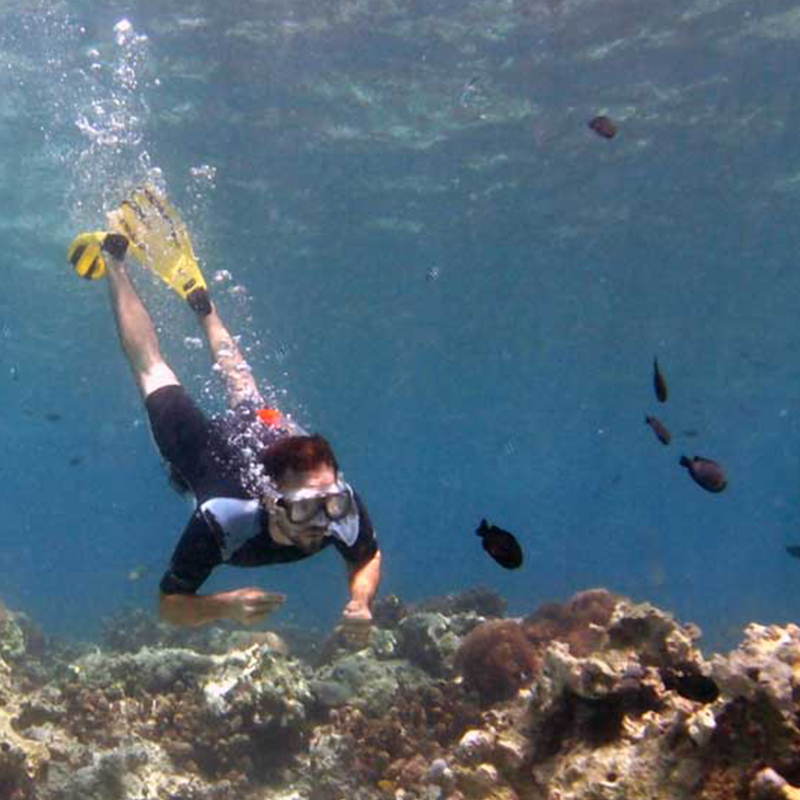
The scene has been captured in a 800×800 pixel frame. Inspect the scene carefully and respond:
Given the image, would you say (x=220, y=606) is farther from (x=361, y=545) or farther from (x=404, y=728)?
(x=404, y=728)

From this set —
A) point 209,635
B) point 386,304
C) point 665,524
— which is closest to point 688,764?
point 209,635

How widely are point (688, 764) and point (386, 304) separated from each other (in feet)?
110

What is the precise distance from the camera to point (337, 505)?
548cm

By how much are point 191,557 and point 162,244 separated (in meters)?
6.86

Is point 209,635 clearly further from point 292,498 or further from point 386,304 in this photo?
point 386,304

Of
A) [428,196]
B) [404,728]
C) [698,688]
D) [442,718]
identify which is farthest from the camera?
[428,196]

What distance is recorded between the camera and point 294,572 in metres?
72.8

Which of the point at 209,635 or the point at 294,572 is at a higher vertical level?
the point at 294,572

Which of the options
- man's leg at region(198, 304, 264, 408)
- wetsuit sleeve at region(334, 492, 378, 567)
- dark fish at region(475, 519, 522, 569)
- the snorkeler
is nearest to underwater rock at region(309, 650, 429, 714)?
the snorkeler

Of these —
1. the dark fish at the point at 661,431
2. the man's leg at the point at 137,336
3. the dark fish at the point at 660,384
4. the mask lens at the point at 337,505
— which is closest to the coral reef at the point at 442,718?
the mask lens at the point at 337,505

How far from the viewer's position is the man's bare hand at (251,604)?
540cm

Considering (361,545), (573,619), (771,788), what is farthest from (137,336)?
(771,788)

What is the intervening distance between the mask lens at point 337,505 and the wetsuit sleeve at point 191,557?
872 millimetres

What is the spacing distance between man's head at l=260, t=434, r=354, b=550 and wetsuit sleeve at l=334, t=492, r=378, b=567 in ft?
2.09
